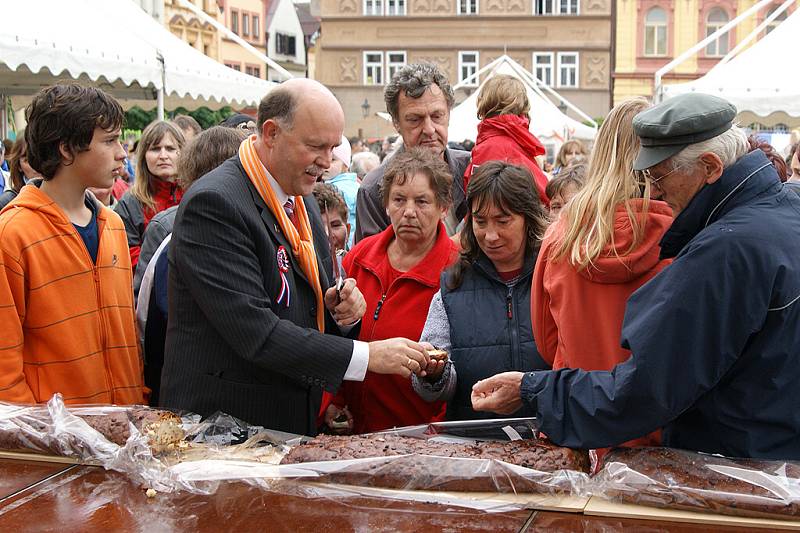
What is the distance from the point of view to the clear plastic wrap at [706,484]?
1952 mm

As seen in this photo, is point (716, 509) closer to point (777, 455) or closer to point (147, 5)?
point (777, 455)

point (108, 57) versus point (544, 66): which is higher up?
point (544, 66)

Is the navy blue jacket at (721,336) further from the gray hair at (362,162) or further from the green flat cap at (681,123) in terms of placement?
the gray hair at (362,162)

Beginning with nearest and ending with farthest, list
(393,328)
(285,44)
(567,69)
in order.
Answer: (393,328), (567,69), (285,44)

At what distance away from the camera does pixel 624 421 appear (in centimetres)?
212

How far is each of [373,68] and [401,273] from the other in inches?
1699

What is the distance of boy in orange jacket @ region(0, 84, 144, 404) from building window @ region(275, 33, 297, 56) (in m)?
55.1

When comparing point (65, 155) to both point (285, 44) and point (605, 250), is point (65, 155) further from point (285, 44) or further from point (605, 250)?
point (285, 44)

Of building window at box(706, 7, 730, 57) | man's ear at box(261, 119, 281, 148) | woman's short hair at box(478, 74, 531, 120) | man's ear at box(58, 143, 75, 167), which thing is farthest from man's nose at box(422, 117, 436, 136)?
building window at box(706, 7, 730, 57)

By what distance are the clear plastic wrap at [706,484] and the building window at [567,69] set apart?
43.2 m

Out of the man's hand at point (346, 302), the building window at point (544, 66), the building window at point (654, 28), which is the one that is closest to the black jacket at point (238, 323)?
the man's hand at point (346, 302)

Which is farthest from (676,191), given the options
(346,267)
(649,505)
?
(346,267)

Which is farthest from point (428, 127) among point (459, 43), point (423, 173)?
point (459, 43)

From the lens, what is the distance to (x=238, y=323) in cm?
254
